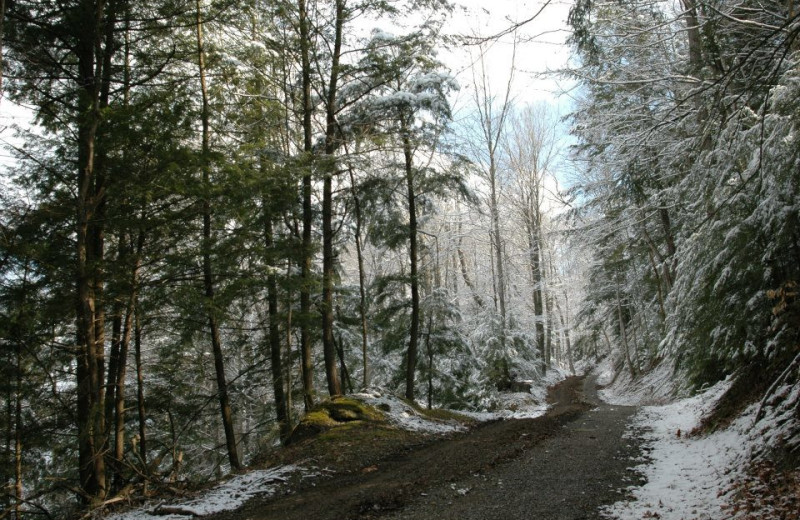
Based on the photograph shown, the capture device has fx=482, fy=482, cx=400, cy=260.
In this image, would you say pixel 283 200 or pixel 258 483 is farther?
pixel 283 200

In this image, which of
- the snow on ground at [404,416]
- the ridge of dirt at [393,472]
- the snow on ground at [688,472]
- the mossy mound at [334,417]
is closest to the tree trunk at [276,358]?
the mossy mound at [334,417]

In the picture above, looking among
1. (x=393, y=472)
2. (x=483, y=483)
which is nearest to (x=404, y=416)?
(x=393, y=472)

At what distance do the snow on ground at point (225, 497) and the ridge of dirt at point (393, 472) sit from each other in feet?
0.78

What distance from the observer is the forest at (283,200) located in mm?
6109

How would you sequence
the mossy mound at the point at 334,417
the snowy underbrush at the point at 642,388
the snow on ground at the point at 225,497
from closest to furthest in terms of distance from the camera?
the snow on ground at the point at 225,497 < the mossy mound at the point at 334,417 < the snowy underbrush at the point at 642,388

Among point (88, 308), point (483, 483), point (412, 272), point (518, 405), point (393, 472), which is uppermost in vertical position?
point (412, 272)

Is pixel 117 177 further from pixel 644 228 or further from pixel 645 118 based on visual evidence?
pixel 644 228

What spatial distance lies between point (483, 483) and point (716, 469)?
8.09 ft

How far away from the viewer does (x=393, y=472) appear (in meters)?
6.74

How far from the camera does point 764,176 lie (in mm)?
5523

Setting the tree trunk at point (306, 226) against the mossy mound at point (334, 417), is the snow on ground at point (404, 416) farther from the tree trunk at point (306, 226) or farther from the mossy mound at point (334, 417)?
the tree trunk at point (306, 226)

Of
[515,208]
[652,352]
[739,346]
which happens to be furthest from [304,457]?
[515,208]

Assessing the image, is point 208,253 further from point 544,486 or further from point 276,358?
point 544,486

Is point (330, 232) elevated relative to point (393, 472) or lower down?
elevated
